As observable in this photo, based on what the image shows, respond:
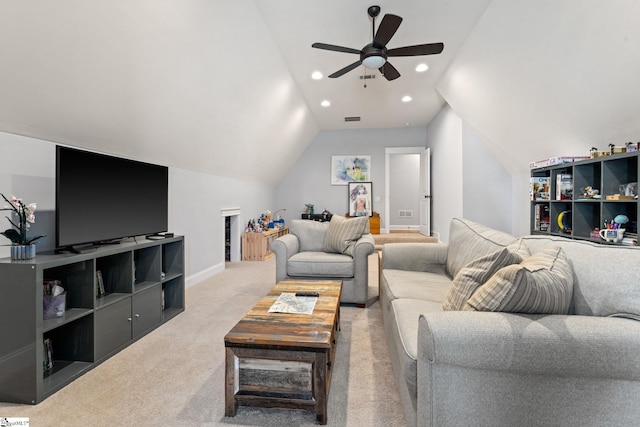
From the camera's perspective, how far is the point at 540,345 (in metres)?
1.00

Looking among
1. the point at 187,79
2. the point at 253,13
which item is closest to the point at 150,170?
the point at 187,79

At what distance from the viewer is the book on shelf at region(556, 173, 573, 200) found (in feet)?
8.99

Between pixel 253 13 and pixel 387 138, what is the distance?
17.6ft

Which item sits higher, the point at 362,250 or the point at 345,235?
the point at 345,235

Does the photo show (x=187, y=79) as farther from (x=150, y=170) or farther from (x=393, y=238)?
(x=393, y=238)

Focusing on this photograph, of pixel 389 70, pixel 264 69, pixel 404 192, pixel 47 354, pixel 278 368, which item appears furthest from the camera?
pixel 404 192

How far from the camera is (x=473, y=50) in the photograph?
3.56m

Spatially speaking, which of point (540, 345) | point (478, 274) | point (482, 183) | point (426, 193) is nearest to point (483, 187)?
point (482, 183)

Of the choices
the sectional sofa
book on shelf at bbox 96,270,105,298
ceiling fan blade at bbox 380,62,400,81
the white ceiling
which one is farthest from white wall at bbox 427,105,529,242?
book on shelf at bbox 96,270,105,298

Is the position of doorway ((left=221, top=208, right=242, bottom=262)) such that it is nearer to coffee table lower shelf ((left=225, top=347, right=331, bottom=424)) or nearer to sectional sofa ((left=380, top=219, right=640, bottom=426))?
coffee table lower shelf ((left=225, top=347, right=331, bottom=424))

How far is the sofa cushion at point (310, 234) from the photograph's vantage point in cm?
382

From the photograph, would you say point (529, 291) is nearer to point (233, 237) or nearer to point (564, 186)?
point (564, 186)

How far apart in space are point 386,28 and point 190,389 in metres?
3.04

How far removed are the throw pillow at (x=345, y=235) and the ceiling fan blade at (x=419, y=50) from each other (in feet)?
5.65
